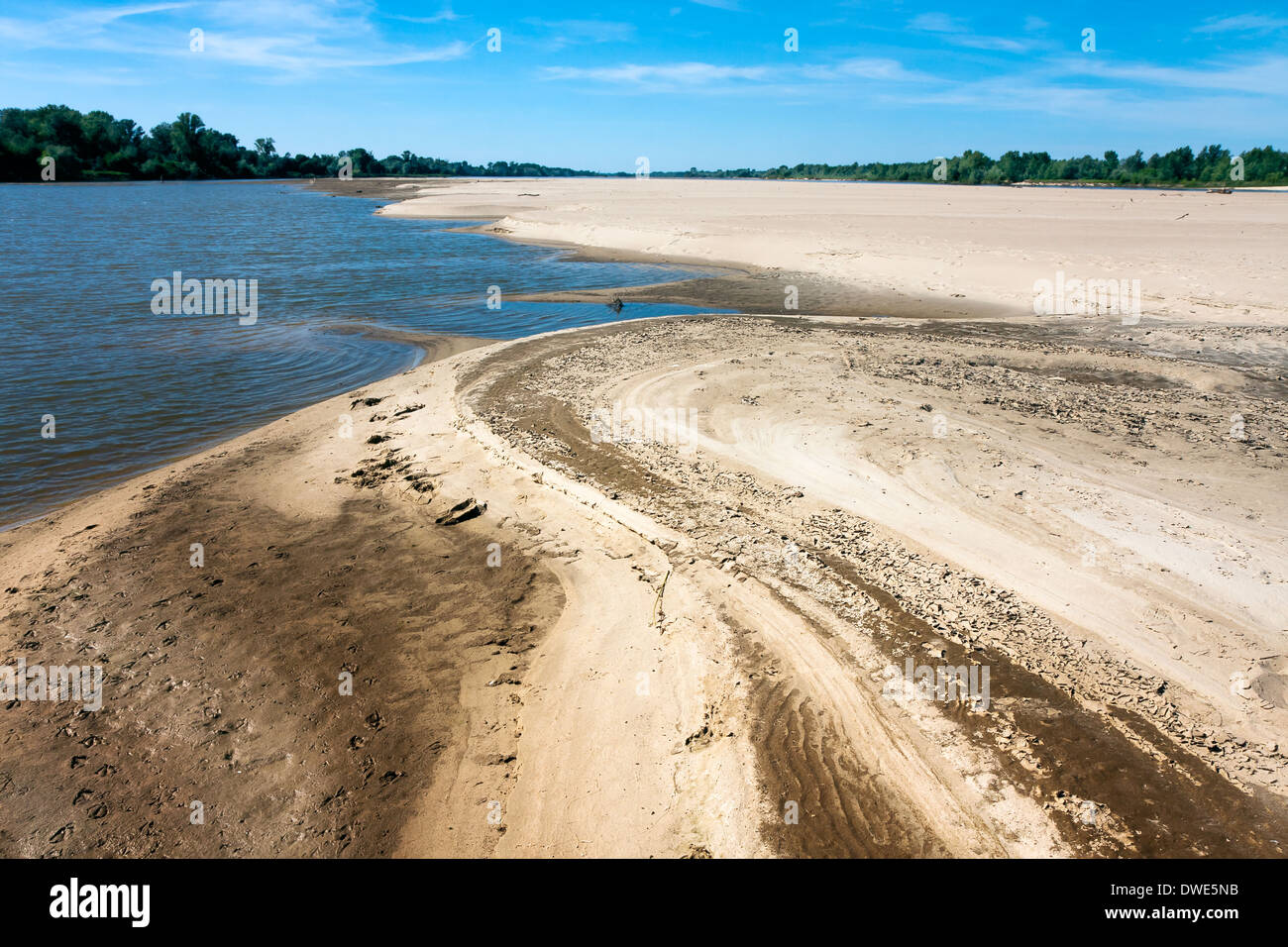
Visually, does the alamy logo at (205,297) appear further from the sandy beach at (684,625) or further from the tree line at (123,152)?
the tree line at (123,152)

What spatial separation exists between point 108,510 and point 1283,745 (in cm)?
1188

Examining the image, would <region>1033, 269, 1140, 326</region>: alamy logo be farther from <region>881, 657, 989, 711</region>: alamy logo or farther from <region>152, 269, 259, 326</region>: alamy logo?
<region>152, 269, 259, 326</region>: alamy logo

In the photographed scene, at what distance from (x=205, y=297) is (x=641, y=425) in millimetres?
19318

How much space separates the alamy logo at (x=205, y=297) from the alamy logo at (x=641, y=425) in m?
13.6

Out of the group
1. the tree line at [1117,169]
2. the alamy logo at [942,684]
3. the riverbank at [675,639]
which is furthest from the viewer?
the tree line at [1117,169]

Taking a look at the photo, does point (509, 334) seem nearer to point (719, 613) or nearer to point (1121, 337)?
point (719, 613)

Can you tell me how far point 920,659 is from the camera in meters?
5.11

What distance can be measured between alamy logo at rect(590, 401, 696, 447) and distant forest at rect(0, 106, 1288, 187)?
9599cm

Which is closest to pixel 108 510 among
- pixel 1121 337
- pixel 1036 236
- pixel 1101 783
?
pixel 1101 783
